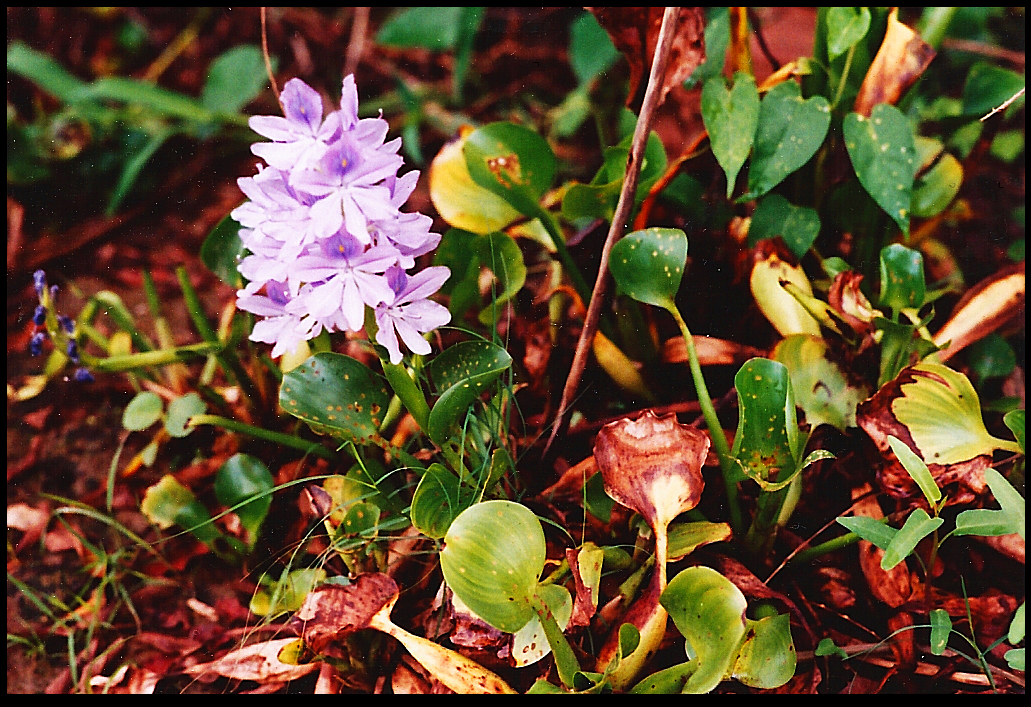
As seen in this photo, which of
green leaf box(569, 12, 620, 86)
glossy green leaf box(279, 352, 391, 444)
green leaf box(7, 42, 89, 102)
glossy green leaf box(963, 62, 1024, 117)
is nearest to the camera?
glossy green leaf box(279, 352, 391, 444)

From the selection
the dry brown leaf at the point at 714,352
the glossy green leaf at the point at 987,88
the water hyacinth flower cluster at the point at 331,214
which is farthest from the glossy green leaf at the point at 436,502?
the glossy green leaf at the point at 987,88

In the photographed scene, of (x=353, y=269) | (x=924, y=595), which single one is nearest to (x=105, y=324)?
(x=353, y=269)

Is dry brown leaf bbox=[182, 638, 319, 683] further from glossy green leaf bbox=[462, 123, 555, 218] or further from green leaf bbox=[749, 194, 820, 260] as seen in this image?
green leaf bbox=[749, 194, 820, 260]

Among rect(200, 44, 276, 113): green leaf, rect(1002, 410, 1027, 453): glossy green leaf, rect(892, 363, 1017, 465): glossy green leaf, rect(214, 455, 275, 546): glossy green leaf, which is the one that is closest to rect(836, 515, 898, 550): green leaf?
rect(892, 363, 1017, 465): glossy green leaf

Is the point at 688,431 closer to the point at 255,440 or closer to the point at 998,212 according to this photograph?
the point at 255,440

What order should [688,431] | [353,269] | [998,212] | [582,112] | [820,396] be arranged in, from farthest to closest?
[582,112] < [998,212] < [820,396] < [688,431] < [353,269]

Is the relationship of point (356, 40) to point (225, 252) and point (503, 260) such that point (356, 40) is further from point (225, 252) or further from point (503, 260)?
point (503, 260)

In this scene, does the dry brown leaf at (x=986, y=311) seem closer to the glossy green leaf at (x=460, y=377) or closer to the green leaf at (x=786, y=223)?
the green leaf at (x=786, y=223)
